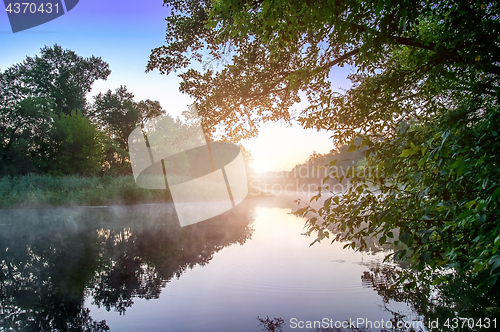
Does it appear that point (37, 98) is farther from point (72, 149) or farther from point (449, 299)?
point (449, 299)

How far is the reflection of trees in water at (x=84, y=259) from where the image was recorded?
4.80 metres

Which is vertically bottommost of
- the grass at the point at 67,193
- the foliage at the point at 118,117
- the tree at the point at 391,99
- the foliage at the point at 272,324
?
the foliage at the point at 272,324

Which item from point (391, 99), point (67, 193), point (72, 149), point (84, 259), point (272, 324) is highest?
point (72, 149)

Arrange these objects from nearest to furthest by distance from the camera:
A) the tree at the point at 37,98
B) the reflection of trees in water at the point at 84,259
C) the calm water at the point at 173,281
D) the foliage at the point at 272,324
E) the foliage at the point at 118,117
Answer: the foliage at the point at 272,324 → the calm water at the point at 173,281 → the reflection of trees in water at the point at 84,259 → the tree at the point at 37,98 → the foliage at the point at 118,117

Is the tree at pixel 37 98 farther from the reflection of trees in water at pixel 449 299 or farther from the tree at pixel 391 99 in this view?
the reflection of trees in water at pixel 449 299

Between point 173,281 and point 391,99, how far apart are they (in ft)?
19.0

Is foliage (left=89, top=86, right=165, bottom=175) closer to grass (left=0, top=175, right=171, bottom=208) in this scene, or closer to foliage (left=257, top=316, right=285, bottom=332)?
grass (left=0, top=175, right=171, bottom=208)

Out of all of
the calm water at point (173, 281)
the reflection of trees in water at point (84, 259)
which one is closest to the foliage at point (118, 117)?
the reflection of trees in water at point (84, 259)

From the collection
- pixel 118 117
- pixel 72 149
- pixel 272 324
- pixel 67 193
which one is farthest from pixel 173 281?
pixel 118 117

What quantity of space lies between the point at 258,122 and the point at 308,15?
363 centimetres

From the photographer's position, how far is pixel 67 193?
50.3 feet

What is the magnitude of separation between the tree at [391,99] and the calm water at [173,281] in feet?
5.99

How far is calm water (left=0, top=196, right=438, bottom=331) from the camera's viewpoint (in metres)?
4.67

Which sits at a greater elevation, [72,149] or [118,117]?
[118,117]
